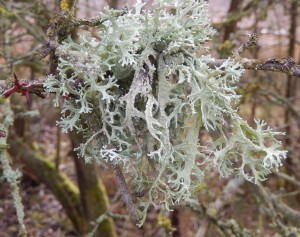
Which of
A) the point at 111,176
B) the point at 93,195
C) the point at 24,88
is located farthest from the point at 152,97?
the point at 111,176

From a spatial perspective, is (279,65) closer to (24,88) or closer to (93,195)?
(24,88)

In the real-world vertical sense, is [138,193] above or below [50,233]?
above

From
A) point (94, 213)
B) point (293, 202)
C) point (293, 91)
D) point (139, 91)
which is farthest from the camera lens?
point (293, 91)

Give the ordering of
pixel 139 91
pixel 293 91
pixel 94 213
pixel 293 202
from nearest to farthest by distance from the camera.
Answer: pixel 139 91
pixel 94 213
pixel 293 202
pixel 293 91

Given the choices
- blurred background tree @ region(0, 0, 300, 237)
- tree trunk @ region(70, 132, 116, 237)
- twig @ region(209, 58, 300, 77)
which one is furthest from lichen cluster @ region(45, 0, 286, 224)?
tree trunk @ region(70, 132, 116, 237)

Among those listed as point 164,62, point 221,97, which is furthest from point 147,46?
point 221,97

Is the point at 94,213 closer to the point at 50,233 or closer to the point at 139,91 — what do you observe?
the point at 50,233

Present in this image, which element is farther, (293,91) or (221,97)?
(293,91)
